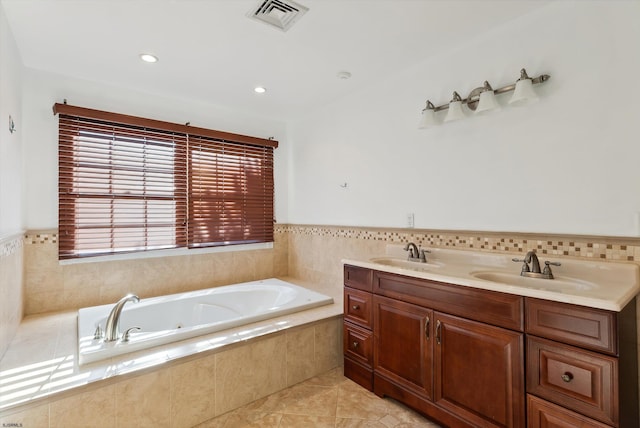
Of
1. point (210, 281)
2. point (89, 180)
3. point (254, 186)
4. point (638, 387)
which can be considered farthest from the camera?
point (254, 186)

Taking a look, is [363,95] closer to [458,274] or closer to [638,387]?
[458,274]

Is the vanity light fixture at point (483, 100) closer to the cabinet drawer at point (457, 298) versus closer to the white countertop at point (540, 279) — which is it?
the white countertop at point (540, 279)

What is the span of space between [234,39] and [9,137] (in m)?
1.55

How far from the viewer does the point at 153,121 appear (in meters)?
2.93

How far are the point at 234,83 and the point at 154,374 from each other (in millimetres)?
2292

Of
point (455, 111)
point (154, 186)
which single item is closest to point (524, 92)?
point (455, 111)

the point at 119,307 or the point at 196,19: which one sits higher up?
the point at 196,19

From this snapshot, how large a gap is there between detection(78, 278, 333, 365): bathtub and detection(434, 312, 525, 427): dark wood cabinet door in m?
1.18

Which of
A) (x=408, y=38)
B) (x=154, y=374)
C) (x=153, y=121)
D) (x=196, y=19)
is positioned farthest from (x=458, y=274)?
(x=153, y=121)

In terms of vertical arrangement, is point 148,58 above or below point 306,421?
above

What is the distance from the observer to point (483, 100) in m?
1.95

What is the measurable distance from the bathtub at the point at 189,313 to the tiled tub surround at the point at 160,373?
0.19ft

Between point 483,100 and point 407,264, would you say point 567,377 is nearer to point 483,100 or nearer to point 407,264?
point 407,264

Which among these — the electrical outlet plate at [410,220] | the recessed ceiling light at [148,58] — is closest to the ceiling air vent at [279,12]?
the recessed ceiling light at [148,58]
